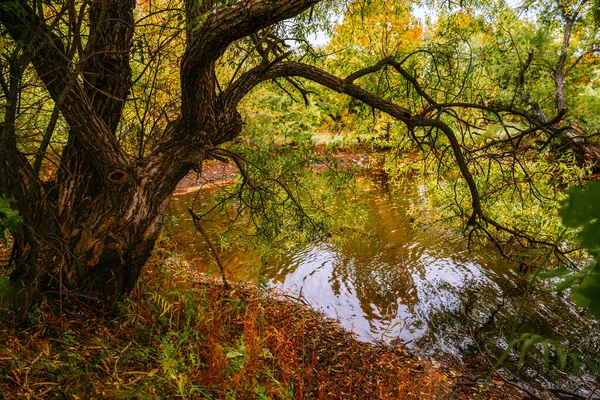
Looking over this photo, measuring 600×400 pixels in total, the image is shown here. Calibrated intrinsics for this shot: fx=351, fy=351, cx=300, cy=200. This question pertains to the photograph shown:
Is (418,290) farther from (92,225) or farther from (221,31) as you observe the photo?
(221,31)

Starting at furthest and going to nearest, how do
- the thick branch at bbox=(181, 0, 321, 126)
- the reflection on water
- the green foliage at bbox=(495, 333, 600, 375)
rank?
the reflection on water < the thick branch at bbox=(181, 0, 321, 126) < the green foliage at bbox=(495, 333, 600, 375)

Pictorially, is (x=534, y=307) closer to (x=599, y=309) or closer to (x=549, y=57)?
(x=599, y=309)

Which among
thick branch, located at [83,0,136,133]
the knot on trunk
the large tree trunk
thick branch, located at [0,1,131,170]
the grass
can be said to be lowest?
the grass

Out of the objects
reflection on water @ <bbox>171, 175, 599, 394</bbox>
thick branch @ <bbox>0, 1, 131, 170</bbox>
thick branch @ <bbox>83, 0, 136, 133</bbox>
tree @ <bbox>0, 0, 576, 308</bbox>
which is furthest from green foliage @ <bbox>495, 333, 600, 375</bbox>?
reflection on water @ <bbox>171, 175, 599, 394</bbox>

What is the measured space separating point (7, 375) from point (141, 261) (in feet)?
4.70

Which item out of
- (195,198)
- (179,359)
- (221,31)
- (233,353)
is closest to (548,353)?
(221,31)

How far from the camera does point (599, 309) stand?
55 cm

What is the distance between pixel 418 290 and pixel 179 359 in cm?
535

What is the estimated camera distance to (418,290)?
7.04 m

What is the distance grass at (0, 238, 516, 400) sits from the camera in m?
2.38

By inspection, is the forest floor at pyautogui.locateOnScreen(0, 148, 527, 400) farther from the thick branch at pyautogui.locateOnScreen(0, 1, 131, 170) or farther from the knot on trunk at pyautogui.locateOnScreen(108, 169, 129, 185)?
the thick branch at pyautogui.locateOnScreen(0, 1, 131, 170)

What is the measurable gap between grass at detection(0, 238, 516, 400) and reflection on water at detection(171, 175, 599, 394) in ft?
3.19

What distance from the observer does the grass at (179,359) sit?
238cm

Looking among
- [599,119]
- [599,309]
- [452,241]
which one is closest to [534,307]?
[452,241]
